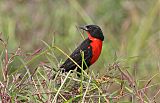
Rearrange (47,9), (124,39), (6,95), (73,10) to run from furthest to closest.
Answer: (47,9), (73,10), (124,39), (6,95)

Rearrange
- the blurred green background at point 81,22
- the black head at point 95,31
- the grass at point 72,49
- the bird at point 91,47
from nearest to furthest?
the grass at point 72,49, the bird at point 91,47, the black head at point 95,31, the blurred green background at point 81,22

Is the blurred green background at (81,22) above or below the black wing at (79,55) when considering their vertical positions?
above

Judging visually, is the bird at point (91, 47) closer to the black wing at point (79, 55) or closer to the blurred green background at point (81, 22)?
the black wing at point (79, 55)

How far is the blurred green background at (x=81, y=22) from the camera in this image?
991 cm

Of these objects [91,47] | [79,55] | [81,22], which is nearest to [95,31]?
[91,47]

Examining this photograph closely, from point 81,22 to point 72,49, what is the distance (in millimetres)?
2755

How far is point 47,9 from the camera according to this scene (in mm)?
12266

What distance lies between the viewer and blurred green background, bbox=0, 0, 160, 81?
9.91 metres

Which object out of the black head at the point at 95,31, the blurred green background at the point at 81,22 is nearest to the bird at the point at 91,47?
the black head at the point at 95,31

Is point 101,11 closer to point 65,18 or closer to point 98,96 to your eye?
point 65,18

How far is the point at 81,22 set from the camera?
1116 centimetres

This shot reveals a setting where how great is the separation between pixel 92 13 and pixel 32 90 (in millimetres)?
6844

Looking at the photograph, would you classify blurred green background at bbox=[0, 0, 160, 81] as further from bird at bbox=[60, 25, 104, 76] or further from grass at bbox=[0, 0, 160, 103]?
bird at bbox=[60, 25, 104, 76]

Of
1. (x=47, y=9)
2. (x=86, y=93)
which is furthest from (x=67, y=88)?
(x=47, y=9)
